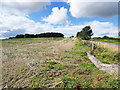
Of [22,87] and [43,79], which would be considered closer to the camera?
[22,87]

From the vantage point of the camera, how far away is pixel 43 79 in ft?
15.1

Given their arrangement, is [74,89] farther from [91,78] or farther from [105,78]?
[105,78]

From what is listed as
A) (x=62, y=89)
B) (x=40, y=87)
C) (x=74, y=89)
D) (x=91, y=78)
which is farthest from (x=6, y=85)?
(x=91, y=78)

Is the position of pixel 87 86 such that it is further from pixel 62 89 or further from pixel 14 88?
pixel 14 88

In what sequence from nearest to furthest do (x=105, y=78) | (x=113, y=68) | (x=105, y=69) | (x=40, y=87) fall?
(x=40, y=87)
(x=105, y=78)
(x=113, y=68)
(x=105, y=69)

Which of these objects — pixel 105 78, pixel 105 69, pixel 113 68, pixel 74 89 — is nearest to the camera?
pixel 74 89

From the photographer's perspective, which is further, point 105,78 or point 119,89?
point 105,78

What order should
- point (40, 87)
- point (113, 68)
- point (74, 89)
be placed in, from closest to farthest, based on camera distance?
point (74, 89)
point (40, 87)
point (113, 68)

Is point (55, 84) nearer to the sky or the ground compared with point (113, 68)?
nearer to the ground

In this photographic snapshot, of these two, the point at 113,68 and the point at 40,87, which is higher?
the point at 113,68

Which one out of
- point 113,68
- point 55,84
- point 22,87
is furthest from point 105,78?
point 22,87

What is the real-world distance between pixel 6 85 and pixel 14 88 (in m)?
0.66

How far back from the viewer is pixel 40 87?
3.95 metres

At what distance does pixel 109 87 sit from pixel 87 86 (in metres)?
1.14
